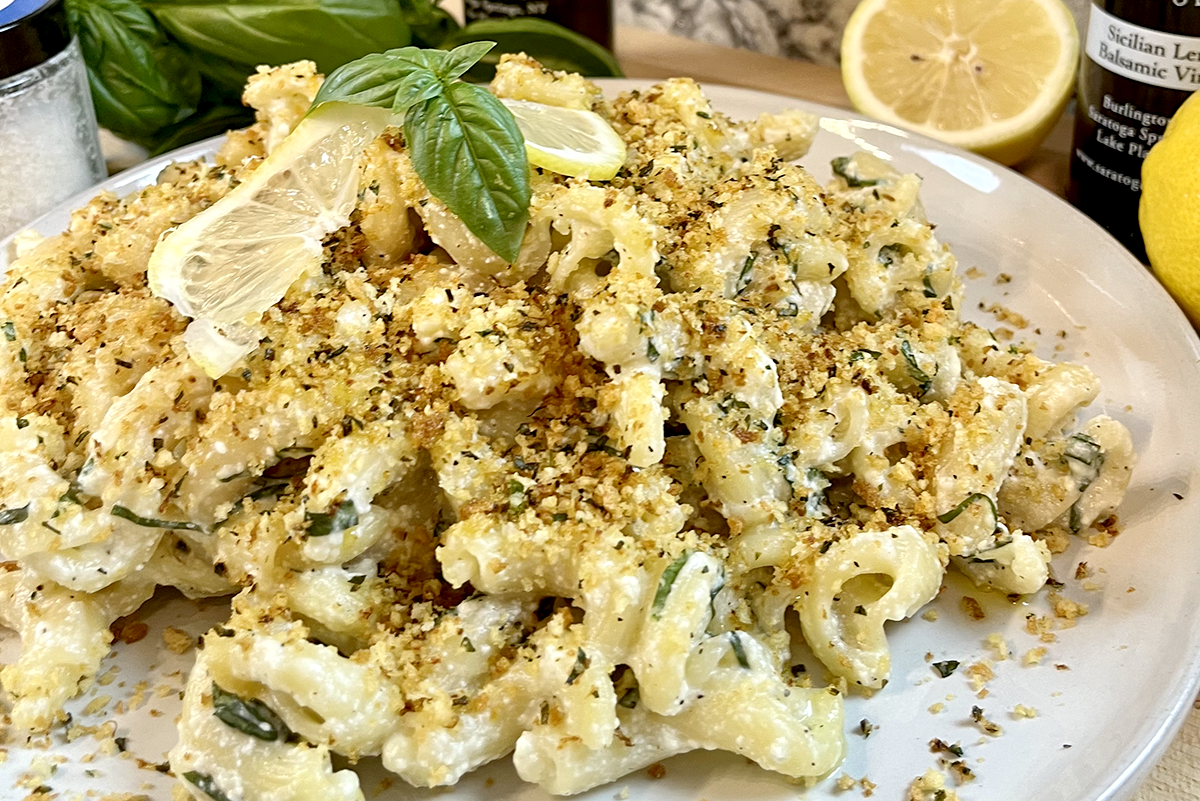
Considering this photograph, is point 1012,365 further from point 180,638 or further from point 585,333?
point 180,638

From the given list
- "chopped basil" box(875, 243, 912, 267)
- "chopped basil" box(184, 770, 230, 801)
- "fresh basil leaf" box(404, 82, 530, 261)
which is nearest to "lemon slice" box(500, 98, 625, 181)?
"fresh basil leaf" box(404, 82, 530, 261)

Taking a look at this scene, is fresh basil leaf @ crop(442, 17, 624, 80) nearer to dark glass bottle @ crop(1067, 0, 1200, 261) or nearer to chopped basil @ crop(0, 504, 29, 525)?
→ dark glass bottle @ crop(1067, 0, 1200, 261)

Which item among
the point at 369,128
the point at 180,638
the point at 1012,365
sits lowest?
the point at 180,638

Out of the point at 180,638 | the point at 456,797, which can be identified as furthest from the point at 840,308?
the point at 180,638

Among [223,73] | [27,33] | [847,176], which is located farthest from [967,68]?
[27,33]

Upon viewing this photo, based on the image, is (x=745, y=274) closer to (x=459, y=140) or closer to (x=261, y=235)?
(x=459, y=140)
